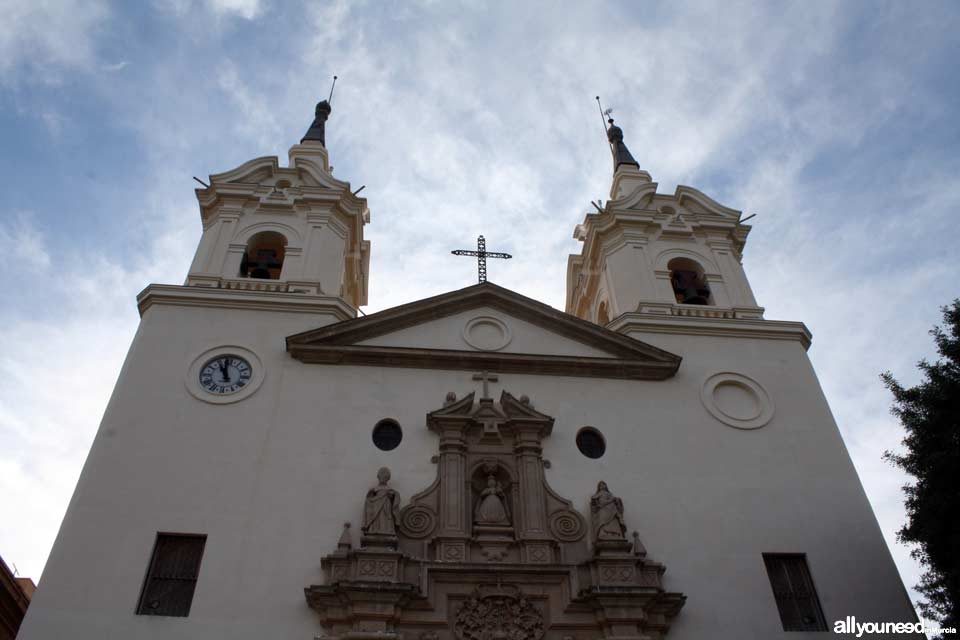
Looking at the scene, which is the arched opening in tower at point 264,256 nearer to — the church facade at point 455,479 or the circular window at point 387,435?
the church facade at point 455,479

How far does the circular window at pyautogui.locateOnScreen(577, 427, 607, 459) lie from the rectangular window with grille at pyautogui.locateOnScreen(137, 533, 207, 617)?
21.5 feet

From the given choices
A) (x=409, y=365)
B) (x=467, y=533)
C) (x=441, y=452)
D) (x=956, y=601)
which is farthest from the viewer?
(x=409, y=365)

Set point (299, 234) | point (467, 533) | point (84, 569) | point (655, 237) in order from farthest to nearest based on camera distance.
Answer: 1. point (655, 237)
2. point (299, 234)
3. point (467, 533)
4. point (84, 569)

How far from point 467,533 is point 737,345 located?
7.36m

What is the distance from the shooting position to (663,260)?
19.0 m

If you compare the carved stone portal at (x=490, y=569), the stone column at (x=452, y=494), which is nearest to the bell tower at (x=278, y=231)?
the stone column at (x=452, y=494)

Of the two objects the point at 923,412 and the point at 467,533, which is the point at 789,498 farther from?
the point at 467,533

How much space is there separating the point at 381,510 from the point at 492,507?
188 cm

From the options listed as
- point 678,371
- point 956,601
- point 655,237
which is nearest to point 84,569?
point 678,371

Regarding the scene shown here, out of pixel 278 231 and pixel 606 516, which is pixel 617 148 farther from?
pixel 606 516

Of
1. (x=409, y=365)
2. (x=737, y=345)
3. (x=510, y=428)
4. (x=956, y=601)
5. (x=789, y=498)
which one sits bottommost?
(x=956, y=601)

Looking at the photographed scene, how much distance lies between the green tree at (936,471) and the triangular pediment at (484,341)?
4552 mm

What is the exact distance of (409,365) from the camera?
1496 cm

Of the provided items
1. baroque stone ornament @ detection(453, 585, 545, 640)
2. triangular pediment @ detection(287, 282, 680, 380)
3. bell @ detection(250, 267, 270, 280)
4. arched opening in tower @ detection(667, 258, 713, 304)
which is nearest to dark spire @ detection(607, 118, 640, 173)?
arched opening in tower @ detection(667, 258, 713, 304)
